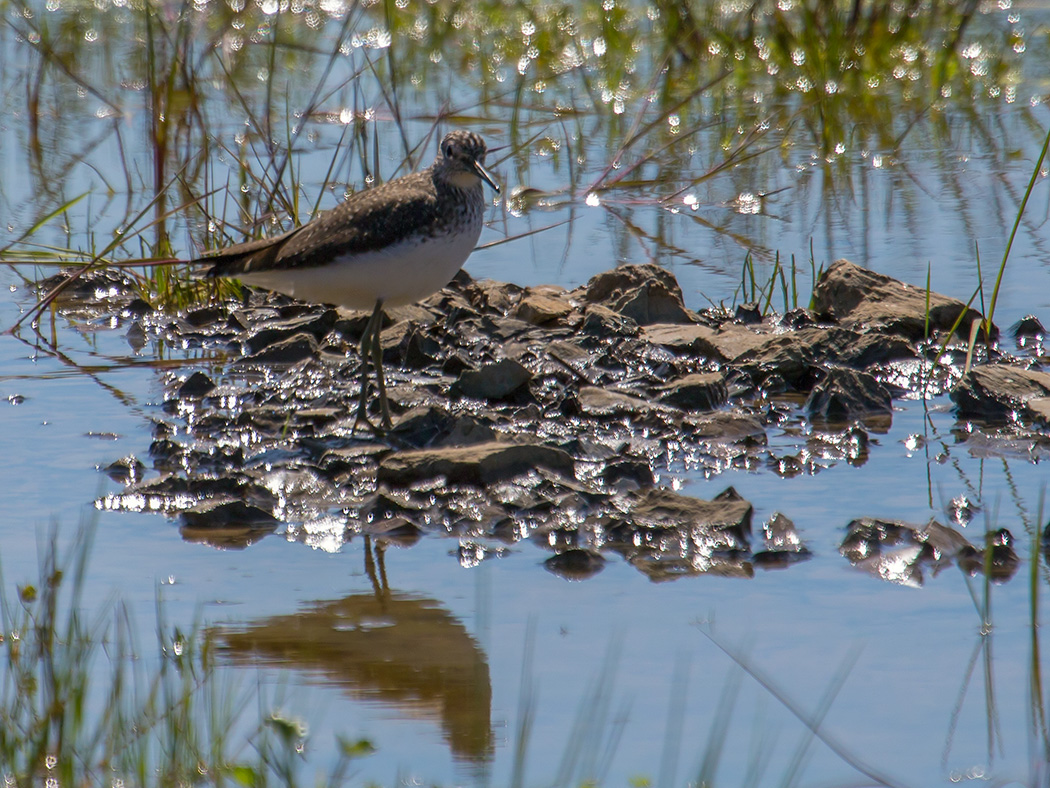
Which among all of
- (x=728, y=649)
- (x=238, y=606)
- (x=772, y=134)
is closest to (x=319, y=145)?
(x=772, y=134)

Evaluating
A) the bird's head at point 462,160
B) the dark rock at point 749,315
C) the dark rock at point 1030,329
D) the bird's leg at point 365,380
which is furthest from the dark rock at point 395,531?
the dark rock at point 1030,329

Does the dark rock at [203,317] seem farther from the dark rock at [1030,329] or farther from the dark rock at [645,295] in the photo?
the dark rock at [1030,329]

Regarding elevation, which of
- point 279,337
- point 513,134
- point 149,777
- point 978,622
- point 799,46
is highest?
point 799,46

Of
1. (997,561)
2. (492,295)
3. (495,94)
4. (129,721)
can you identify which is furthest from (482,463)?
(495,94)

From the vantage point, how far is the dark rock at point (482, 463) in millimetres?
4863

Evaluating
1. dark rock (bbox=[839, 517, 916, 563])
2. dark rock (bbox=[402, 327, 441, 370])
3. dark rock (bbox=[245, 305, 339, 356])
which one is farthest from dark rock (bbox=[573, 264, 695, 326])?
dark rock (bbox=[839, 517, 916, 563])

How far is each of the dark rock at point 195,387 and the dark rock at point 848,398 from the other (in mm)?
2633

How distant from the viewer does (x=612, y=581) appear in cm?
418

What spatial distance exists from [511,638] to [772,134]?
23.2 feet

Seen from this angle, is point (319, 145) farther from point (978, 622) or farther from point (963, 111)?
point (978, 622)

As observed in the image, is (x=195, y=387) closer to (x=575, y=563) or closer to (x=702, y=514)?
(x=575, y=563)

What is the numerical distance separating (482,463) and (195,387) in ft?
5.86

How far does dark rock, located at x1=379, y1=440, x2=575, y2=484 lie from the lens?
16.0 feet

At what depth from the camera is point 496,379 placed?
229 inches
